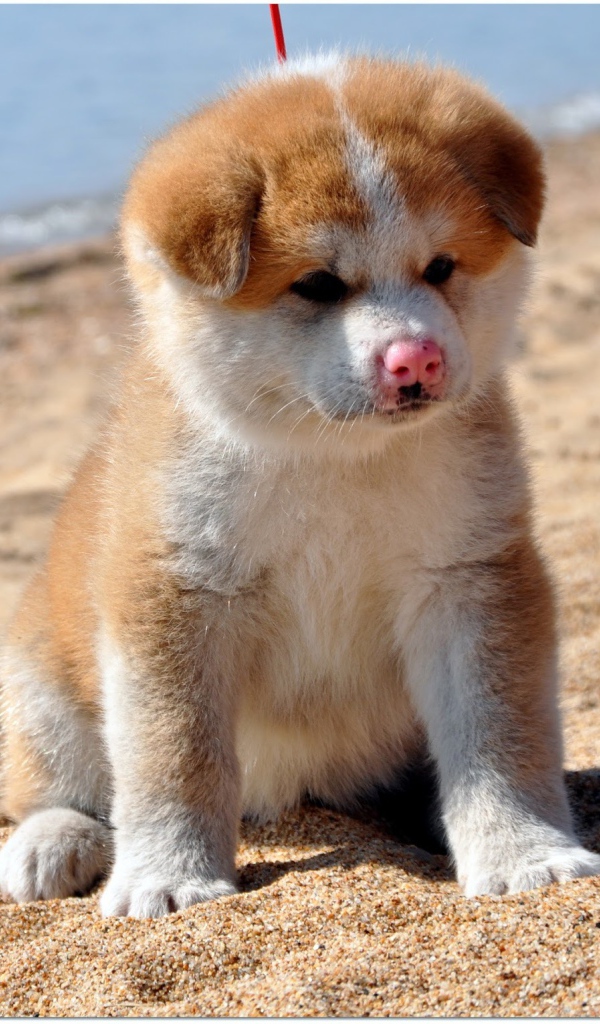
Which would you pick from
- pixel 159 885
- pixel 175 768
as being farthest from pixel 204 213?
pixel 159 885

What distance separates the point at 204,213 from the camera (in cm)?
277

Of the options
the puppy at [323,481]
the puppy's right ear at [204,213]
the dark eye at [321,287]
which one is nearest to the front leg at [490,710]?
the puppy at [323,481]

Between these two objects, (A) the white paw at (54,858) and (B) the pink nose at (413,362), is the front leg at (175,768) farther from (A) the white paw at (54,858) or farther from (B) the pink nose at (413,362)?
(B) the pink nose at (413,362)

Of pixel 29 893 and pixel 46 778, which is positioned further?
pixel 46 778

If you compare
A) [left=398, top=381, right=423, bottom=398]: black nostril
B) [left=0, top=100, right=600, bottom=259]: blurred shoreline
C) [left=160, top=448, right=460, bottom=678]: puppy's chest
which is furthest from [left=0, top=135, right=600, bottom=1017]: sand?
[left=0, top=100, right=600, bottom=259]: blurred shoreline

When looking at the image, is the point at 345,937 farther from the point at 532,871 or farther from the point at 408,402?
the point at 408,402

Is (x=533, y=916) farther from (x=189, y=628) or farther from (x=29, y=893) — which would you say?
(x=29, y=893)

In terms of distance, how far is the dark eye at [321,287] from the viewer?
275cm

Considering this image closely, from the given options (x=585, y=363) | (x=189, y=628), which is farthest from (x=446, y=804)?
(x=585, y=363)

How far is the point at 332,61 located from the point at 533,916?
2012 mm

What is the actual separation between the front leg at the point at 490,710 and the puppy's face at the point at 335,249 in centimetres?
48

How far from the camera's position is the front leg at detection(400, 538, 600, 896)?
301 cm

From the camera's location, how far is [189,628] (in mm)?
3020

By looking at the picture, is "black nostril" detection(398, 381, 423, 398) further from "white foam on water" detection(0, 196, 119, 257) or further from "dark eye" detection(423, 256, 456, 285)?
"white foam on water" detection(0, 196, 119, 257)
